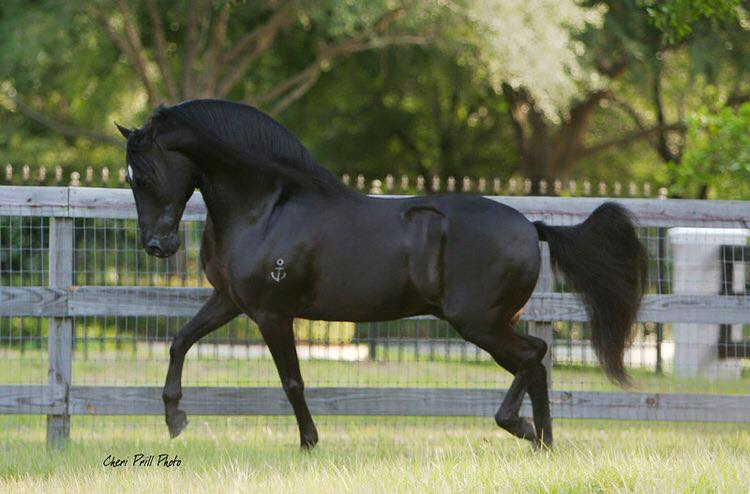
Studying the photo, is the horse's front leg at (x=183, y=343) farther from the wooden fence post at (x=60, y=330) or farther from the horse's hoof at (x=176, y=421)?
the wooden fence post at (x=60, y=330)

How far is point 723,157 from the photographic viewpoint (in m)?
11.6

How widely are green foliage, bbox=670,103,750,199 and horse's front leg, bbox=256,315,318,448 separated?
6131 millimetres

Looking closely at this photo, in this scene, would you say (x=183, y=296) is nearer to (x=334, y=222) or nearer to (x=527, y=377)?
(x=334, y=222)

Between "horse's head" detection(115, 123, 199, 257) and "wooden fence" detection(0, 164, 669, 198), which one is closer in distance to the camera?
"horse's head" detection(115, 123, 199, 257)

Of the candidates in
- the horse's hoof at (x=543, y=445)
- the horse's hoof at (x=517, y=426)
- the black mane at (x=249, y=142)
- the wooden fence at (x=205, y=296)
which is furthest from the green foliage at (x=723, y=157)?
the black mane at (x=249, y=142)

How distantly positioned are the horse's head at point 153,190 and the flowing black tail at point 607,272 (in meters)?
2.21

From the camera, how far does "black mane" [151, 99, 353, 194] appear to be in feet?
19.5

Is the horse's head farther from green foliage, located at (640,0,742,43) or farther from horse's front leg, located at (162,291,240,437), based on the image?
green foliage, located at (640,0,742,43)

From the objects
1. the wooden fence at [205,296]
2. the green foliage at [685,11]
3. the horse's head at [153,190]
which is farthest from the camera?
the green foliage at [685,11]

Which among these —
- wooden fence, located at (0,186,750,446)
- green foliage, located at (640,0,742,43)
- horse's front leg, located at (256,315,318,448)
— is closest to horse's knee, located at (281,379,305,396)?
horse's front leg, located at (256,315,318,448)

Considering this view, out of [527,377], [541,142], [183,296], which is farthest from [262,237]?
[541,142]

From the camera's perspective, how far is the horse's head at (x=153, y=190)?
226 inches

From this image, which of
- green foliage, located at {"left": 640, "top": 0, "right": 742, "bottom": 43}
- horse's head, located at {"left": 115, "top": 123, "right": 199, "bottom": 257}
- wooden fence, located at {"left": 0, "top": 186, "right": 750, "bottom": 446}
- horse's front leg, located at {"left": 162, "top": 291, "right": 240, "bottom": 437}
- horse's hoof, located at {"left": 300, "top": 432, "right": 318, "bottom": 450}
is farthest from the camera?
green foliage, located at {"left": 640, "top": 0, "right": 742, "bottom": 43}

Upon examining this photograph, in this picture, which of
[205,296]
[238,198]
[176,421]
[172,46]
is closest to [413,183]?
[172,46]
